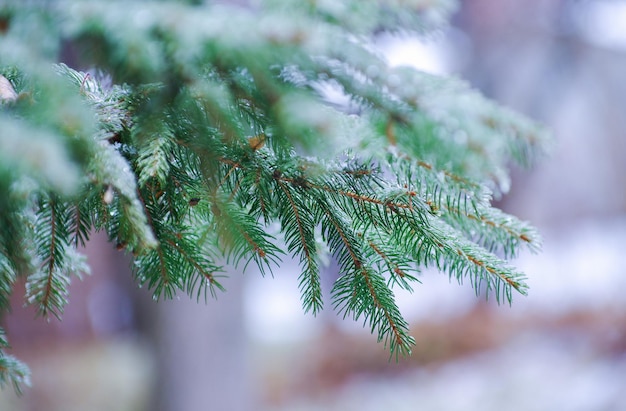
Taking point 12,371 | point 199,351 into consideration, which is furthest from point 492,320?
point 12,371

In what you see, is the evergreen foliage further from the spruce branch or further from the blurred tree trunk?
the blurred tree trunk

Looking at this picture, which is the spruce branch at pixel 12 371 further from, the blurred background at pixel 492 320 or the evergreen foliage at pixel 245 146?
the blurred background at pixel 492 320

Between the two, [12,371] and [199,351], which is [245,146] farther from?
[199,351]

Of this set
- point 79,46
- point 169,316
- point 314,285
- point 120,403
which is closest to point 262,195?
point 314,285

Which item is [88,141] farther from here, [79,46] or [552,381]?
[552,381]

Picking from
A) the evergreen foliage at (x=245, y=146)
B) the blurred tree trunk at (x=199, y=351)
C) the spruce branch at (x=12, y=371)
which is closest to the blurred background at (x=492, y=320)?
the blurred tree trunk at (x=199, y=351)

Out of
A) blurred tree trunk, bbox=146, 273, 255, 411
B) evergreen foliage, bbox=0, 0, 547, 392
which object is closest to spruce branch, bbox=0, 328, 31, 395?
evergreen foliage, bbox=0, 0, 547, 392
